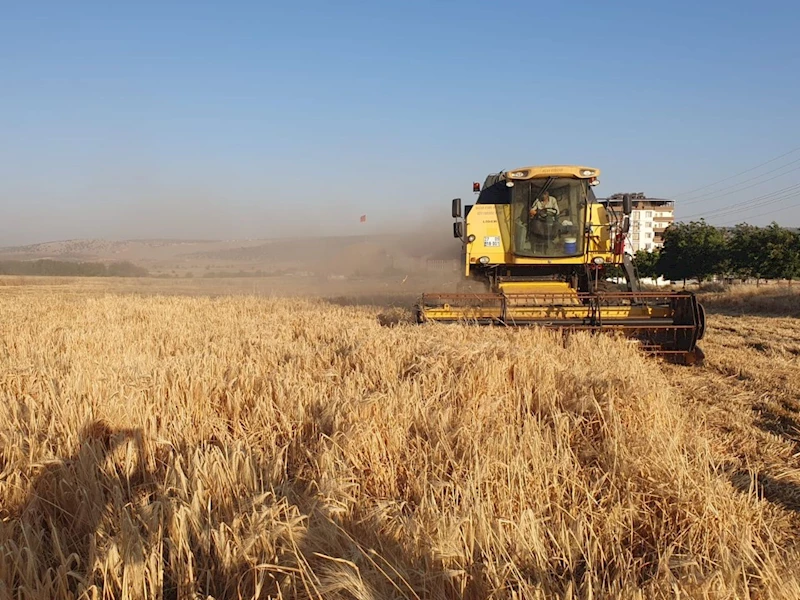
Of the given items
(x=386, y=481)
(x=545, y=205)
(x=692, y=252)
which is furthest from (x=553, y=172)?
(x=692, y=252)

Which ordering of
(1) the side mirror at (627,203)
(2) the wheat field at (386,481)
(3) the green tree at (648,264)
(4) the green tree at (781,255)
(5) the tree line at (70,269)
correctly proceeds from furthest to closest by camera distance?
(5) the tree line at (70,269) → (3) the green tree at (648,264) → (4) the green tree at (781,255) → (1) the side mirror at (627,203) → (2) the wheat field at (386,481)

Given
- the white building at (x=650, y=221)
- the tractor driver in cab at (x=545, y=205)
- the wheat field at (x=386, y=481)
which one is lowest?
the wheat field at (x=386, y=481)

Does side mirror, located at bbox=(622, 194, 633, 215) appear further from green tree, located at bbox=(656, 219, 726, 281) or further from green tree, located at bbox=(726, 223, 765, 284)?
green tree, located at bbox=(656, 219, 726, 281)

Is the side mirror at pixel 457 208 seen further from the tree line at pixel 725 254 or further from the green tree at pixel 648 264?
the green tree at pixel 648 264

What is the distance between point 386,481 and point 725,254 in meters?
42.3

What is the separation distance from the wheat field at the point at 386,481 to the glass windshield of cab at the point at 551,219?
466cm

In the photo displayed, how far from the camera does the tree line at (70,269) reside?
160 feet

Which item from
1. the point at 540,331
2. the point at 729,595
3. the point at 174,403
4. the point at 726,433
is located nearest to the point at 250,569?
the point at 729,595

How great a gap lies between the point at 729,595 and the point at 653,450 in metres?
1.23

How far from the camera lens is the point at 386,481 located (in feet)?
8.54

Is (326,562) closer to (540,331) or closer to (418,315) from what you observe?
(540,331)

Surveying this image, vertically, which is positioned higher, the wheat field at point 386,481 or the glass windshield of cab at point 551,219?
the glass windshield of cab at point 551,219

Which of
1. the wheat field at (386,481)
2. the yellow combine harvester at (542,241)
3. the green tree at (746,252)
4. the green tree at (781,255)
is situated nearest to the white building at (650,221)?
the green tree at (746,252)

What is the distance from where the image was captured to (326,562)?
1866 mm
